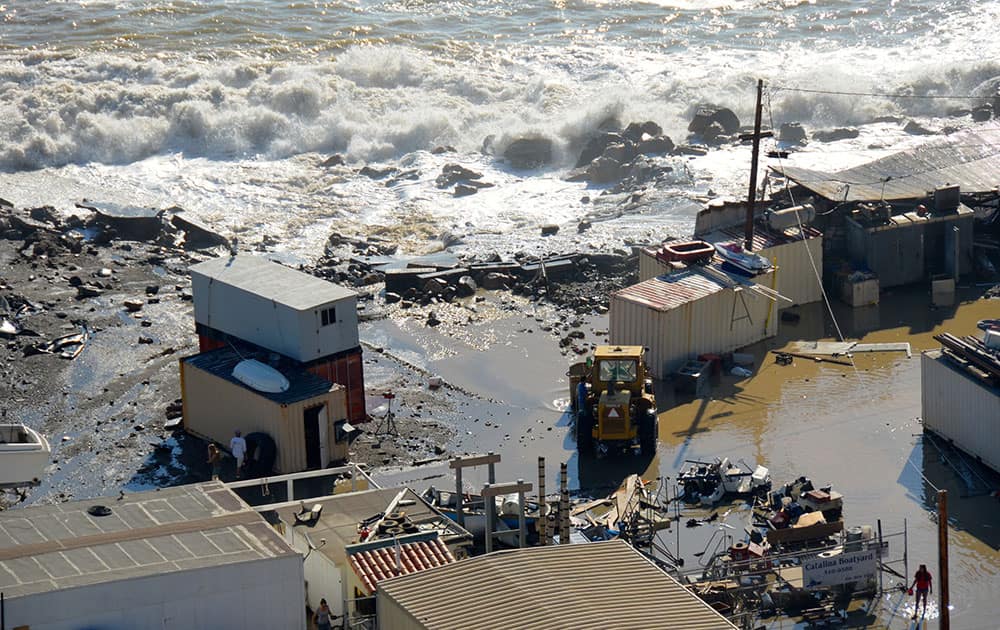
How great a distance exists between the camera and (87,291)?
4141 cm

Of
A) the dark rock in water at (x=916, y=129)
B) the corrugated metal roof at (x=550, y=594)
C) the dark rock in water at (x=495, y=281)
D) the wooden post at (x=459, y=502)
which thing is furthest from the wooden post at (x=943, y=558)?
the dark rock in water at (x=916, y=129)

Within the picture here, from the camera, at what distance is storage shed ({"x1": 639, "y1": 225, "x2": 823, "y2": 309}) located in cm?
4078

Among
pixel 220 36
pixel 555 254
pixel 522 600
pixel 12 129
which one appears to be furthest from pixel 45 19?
pixel 522 600

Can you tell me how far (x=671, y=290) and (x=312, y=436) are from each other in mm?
9873

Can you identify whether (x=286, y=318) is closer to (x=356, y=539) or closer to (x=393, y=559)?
(x=356, y=539)

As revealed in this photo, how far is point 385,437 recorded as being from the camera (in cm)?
3422

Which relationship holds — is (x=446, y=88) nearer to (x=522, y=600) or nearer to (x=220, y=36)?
(x=220, y=36)

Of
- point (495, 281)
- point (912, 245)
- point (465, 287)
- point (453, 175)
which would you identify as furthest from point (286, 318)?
point (453, 175)

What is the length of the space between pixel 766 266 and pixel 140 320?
1513 cm

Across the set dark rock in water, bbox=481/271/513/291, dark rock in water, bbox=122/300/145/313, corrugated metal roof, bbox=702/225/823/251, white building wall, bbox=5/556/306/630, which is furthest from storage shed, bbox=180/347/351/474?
corrugated metal roof, bbox=702/225/823/251

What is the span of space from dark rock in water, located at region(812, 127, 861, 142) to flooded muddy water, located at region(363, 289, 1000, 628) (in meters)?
18.2

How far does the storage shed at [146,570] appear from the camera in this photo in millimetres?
22078

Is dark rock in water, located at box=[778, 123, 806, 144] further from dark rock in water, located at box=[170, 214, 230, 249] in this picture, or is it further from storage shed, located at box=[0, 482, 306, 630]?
storage shed, located at box=[0, 482, 306, 630]

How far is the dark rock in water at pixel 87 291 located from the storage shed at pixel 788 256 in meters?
13.6
